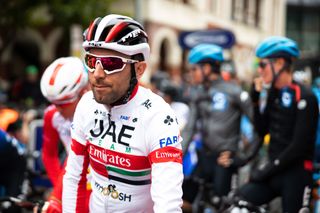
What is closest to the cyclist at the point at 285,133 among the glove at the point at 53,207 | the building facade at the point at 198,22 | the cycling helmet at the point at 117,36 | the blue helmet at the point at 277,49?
the blue helmet at the point at 277,49

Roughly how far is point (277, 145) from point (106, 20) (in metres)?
2.58

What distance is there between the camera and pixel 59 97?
178 inches

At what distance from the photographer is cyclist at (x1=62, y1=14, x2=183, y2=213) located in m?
2.96

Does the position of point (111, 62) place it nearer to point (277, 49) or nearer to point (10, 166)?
point (277, 49)

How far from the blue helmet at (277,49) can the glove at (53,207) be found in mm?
2356

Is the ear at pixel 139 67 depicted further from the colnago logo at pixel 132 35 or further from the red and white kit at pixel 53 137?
the red and white kit at pixel 53 137

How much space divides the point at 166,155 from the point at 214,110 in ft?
14.2

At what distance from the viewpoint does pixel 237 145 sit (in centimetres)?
736

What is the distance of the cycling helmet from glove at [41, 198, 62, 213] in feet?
3.55

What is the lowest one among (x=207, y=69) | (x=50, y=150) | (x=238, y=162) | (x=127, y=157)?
(x=238, y=162)

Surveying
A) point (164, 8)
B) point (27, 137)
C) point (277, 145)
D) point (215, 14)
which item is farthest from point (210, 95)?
point (215, 14)

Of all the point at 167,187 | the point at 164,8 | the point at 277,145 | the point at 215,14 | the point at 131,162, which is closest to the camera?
the point at 167,187

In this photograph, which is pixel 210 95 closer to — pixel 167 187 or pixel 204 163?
pixel 204 163

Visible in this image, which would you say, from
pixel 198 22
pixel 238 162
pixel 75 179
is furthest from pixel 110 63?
pixel 198 22
